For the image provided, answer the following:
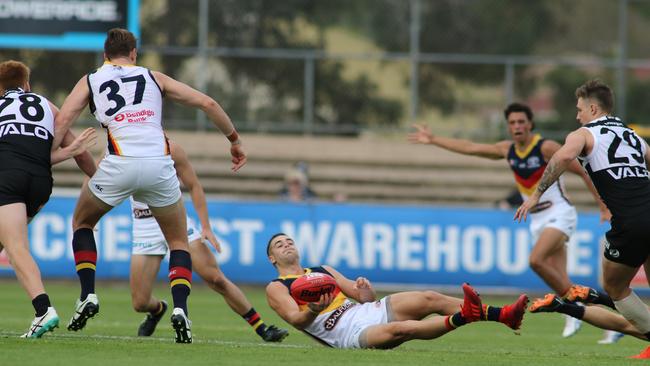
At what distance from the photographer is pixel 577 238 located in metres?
19.2

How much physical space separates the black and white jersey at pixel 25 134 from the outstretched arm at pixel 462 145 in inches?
194

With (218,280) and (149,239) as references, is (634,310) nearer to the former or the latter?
(218,280)

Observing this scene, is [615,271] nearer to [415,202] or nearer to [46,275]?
[46,275]

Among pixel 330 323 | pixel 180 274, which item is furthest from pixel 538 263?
pixel 180 274

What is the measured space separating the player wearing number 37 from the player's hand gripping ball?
5.47ft

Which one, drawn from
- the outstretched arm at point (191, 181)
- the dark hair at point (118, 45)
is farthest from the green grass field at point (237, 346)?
the dark hair at point (118, 45)

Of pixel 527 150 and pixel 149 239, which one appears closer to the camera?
pixel 149 239

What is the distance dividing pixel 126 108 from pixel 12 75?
3.77 ft

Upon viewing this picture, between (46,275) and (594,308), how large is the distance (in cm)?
1145

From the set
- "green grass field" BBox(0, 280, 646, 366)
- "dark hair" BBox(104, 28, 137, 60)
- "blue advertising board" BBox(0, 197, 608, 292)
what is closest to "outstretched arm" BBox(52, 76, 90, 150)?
"dark hair" BBox(104, 28, 137, 60)

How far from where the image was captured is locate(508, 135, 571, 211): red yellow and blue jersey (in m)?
13.5

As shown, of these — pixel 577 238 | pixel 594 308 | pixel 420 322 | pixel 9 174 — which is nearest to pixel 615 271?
pixel 594 308

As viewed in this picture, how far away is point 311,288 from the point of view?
32.6ft

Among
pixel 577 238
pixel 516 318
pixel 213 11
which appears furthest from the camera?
pixel 213 11
